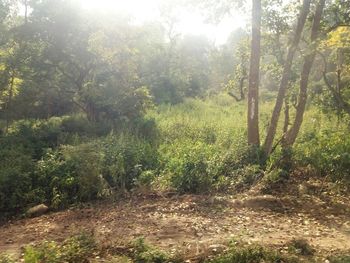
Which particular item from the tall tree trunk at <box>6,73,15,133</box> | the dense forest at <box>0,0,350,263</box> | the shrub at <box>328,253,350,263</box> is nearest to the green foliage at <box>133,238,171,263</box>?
the dense forest at <box>0,0,350,263</box>

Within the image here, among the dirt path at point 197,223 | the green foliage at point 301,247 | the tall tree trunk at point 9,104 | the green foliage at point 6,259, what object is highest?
the tall tree trunk at point 9,104

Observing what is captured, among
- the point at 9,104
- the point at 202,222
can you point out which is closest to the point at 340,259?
the point at 202,222

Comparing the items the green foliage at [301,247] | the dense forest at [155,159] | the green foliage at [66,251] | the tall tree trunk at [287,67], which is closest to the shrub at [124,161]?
the dense forest at [155,159]

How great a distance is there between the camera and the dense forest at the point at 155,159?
6047mm

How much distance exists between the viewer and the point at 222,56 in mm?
34688

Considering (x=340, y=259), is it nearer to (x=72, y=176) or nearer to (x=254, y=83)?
(x=254, y=83)

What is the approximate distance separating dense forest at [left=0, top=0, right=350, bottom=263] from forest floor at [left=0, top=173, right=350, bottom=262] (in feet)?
0.11

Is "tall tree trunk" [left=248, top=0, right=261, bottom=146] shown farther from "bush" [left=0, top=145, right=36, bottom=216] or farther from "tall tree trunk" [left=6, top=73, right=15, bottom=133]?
"tall tree trunk" [left=6, top=73, right=15, bottom=133]

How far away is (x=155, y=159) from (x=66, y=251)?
15.7 ft

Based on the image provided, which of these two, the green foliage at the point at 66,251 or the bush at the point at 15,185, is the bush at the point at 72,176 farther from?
the green foliage at the point at 66,251

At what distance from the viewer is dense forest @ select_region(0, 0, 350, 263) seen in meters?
6.05

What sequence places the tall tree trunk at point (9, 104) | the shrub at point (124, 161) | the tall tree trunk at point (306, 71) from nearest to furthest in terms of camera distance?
the tall tree trunk at point (306, 71), the shrub at point (124, 161), the tall tree trunk at point (9, 104)

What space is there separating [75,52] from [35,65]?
1.65 m

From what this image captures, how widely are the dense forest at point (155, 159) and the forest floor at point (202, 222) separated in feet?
0.11
